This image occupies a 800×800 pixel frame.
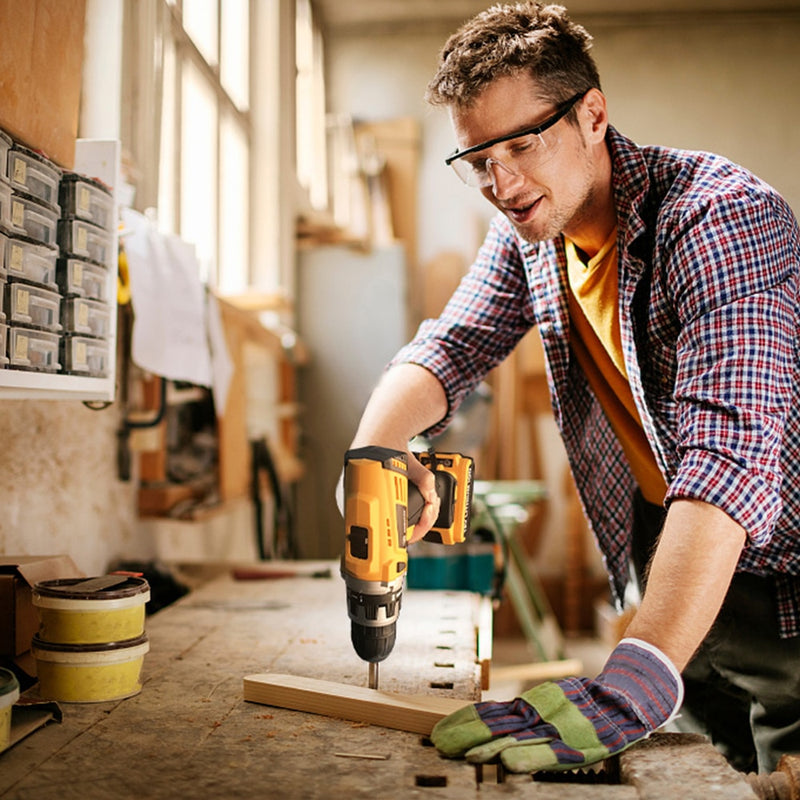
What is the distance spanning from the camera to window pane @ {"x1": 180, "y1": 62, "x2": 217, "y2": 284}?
3361 mm

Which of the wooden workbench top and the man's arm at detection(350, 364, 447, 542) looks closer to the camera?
the wooden workbench top

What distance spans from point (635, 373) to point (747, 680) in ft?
2.09

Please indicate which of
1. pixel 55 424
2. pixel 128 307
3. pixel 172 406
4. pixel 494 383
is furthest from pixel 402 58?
pixel 55 424

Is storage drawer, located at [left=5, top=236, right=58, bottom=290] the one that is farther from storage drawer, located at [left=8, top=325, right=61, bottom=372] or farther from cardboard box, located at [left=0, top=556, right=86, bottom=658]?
cardboard box, located at [left=0, top=556, right=86, bottom=658]

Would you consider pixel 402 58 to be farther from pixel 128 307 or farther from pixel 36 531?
pixel 36 531

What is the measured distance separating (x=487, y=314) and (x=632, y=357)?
424 mm

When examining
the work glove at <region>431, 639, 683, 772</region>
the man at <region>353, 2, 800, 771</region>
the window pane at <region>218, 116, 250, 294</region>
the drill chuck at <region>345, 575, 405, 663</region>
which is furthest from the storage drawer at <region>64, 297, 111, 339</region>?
the window pane at <region>218, 116, 250, 294</region>

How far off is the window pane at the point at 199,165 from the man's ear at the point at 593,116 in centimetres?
217

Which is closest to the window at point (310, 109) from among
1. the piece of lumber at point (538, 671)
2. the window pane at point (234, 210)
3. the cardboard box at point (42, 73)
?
the window pane at point (234, 210)

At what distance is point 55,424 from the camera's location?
5.72 feet

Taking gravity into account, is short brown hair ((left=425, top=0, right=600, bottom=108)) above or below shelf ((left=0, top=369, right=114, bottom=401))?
above

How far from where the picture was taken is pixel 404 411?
154cm

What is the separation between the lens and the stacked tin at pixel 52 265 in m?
1.12

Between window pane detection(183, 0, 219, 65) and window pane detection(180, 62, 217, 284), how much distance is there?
0.41 feet
